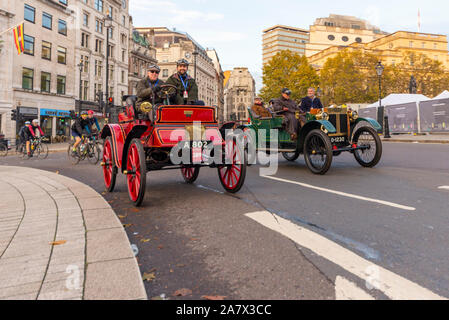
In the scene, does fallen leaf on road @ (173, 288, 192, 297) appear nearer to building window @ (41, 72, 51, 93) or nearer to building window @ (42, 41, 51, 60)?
building window @ (41, 72, 51, 93)

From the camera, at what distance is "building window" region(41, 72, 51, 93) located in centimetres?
3259

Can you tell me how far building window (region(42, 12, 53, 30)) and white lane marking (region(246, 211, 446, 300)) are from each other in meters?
38.1

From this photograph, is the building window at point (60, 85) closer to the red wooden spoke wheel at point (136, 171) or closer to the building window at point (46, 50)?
the building window at point (46, 50)

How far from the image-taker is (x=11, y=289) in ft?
6.38

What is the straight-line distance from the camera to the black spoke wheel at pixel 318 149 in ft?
21.4

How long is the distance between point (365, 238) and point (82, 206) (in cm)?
342

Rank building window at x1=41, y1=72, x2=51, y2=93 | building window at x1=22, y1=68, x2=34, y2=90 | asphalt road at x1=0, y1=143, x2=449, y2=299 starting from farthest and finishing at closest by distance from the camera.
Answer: building window at x1=41, y1=72, x2=51, y2=93 < building window at x1=22, y1=68, x2=34, y2=90 < asphalt road at x1=0, y1=143, x2=449, y2=299

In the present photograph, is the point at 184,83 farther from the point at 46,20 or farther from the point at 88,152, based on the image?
the point at 46,20

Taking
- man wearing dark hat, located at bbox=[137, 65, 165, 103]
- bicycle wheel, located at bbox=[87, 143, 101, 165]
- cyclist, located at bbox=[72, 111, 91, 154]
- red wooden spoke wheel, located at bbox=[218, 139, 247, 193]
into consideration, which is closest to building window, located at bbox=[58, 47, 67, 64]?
cyclist, located at bbox=[72, 111, 91, 154]

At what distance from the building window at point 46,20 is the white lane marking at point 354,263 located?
3814 centimetres

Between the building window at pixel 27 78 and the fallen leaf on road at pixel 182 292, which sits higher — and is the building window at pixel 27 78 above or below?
above

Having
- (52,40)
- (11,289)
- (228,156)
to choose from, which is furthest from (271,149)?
(52,40)

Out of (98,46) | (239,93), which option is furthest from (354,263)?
(239,93)

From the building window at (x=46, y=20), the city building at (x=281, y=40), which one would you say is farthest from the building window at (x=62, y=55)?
the city building at (x=281, y=40)
